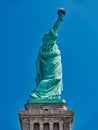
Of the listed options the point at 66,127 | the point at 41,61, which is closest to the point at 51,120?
the point at 66,127

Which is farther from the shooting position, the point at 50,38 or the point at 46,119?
the point at 50,38

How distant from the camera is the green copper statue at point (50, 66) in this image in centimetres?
7538

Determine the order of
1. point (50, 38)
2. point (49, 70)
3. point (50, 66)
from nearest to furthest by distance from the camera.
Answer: point (49, 70) < point (50, 66) < point (50, 38)

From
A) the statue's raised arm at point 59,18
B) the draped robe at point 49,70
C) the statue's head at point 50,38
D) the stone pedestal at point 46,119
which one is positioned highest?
the statue's raised arm at point 59,18

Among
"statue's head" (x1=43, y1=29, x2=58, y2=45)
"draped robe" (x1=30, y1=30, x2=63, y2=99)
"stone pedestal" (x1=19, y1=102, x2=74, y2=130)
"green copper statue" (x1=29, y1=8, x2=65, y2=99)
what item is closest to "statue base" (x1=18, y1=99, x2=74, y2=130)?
"stone pedestal" (x1=19, y1=102, x2=74, y2=130)

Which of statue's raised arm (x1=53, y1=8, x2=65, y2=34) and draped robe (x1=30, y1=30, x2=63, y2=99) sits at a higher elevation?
statue's raised arm (x1=53, y1=8, x2=65, y2=34)

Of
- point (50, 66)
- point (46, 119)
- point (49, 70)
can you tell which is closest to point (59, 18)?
point (50, 66)

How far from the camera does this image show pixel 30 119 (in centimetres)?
7212

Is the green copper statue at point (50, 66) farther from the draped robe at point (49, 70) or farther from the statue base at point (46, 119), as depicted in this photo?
the statue base at point (46, 119)

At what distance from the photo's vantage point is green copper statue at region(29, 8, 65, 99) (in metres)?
75.4

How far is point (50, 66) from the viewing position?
3014 inches

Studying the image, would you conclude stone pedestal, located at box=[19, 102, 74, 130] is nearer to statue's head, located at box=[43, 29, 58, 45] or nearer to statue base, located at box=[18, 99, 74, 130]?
statue base, located at box=[18, 99, 74, 130]

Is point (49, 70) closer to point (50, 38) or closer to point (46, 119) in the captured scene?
point (50, 38)

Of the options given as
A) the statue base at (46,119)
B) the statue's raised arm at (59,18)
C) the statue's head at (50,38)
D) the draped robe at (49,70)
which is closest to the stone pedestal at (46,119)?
the statue base at (46,119)
